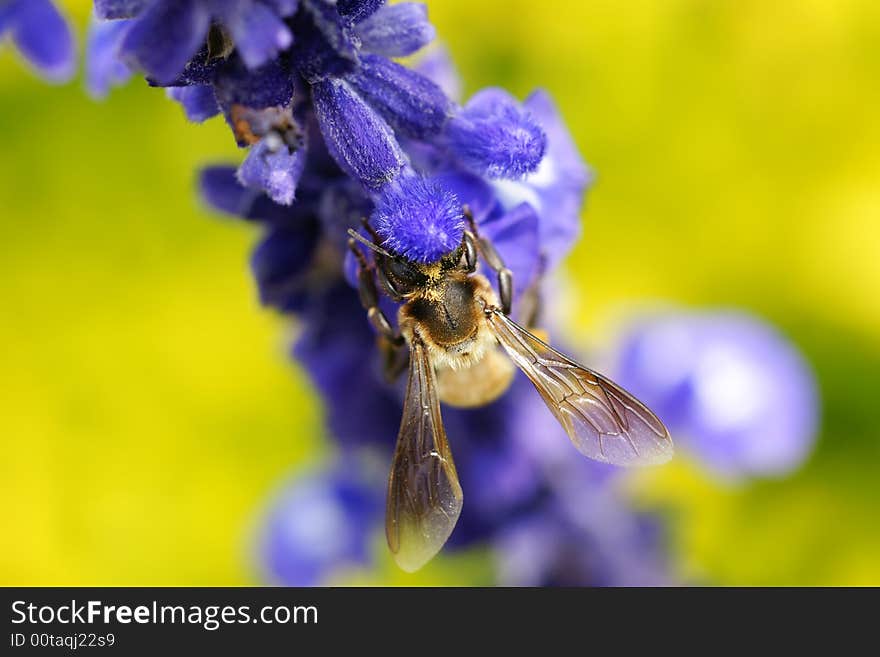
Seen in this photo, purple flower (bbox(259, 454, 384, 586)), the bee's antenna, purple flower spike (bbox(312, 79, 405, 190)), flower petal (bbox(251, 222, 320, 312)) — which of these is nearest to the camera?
purple flower spike (bbox(312, 79, 405, 190))

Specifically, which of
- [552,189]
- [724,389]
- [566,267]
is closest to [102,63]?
[552,189]

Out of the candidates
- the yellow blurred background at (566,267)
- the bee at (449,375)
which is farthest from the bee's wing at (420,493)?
the yellow blurred background at (566,267)

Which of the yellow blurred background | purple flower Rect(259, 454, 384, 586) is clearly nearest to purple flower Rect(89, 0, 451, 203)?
purple flower Rect(259, 454, 384, 586)

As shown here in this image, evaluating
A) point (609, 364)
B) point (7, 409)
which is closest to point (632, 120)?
point (609, 364)

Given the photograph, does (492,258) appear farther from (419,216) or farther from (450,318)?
(419,216)

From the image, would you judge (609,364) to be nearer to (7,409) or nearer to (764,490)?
(764,490)

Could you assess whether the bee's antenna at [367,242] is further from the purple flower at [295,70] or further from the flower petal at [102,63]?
the flower petal at [102,63]

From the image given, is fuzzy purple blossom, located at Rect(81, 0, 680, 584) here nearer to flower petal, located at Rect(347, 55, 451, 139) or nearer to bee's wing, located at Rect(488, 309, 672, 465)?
flower petal, located at Rect(347, 55, 451, 139)
